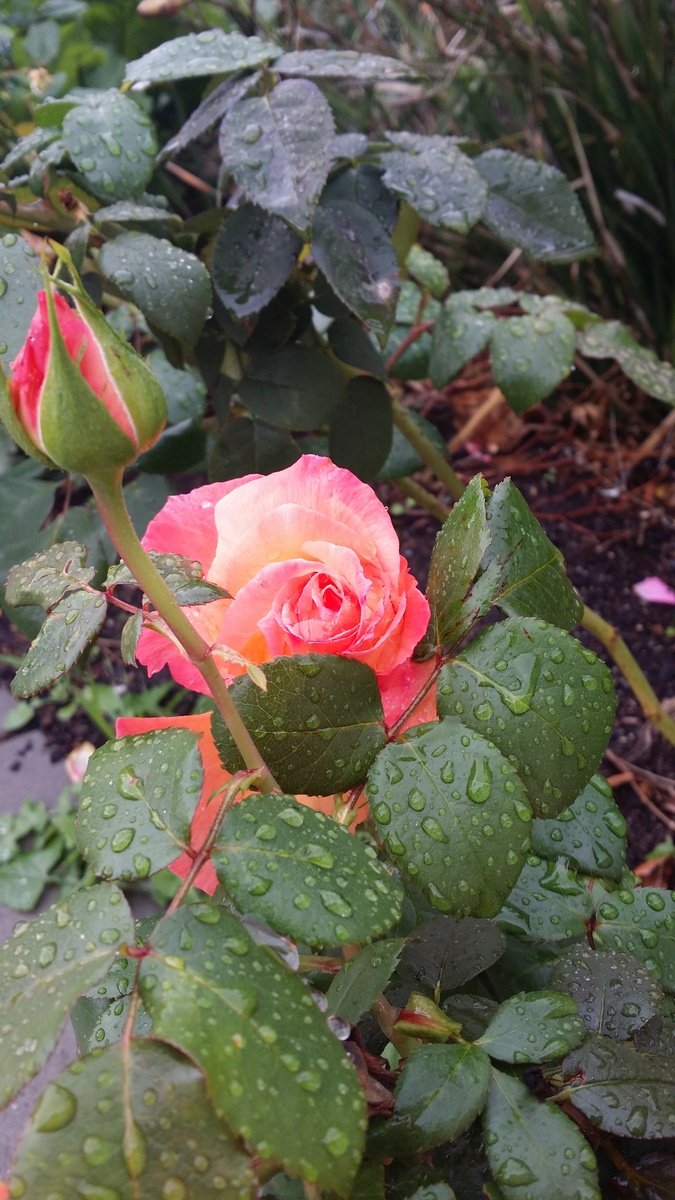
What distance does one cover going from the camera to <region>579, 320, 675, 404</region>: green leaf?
0.84 metres

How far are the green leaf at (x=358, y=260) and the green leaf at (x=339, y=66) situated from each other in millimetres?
86

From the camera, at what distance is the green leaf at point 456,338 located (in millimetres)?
800

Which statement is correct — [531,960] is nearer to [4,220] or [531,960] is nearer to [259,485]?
[259,485]

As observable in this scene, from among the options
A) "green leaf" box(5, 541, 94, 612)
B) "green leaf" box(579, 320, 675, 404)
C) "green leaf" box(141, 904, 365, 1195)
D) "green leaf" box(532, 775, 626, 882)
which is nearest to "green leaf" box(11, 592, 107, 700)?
"green leaf" box(5, 541, 94, 612)

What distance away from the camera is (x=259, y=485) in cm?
36

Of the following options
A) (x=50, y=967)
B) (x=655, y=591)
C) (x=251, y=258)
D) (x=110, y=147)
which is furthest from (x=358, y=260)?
(x=655, y=591)

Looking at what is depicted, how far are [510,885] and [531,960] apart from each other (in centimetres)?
18

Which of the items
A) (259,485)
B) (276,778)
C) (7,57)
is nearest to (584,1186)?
(276,778)

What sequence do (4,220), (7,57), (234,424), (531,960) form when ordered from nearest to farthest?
(531,960) < (4,220) < (234,424) < (7,57)

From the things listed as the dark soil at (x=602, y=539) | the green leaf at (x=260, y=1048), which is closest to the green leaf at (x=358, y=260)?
the green leaf at (x=260, y=1048)

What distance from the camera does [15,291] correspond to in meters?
0.48

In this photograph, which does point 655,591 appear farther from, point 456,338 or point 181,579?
point 181,579

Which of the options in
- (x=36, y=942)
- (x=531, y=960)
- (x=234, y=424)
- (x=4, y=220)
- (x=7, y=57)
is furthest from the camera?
(x=7, y=57)

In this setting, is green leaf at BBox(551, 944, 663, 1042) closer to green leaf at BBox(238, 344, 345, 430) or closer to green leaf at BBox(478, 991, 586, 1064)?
green leaf at BBox(478, 991, 586, 1064)
